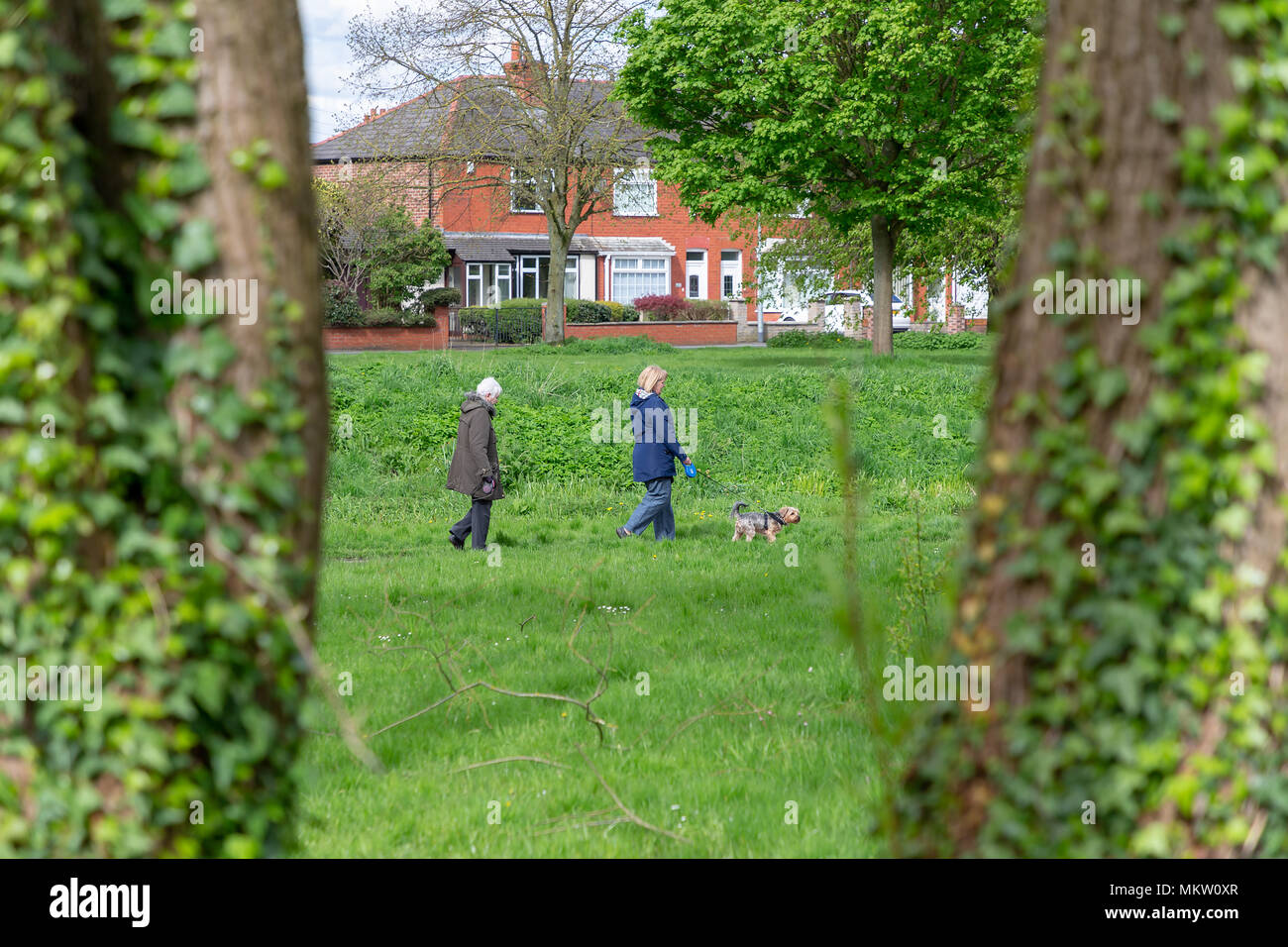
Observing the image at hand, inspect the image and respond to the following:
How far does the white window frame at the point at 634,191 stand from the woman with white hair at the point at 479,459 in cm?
2486

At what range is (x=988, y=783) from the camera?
2.82m

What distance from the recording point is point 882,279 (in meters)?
32.2

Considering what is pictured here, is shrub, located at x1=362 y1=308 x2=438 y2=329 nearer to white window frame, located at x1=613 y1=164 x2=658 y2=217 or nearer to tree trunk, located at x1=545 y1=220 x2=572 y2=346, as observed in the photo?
tree trunk, located at x1=545 y1=220 x2=572 y2=346

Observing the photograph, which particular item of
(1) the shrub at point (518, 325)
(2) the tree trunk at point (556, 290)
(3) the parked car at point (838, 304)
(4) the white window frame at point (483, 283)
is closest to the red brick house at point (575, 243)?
(4) the white window frame at point (483, 283)

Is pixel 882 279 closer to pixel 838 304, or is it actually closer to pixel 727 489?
pixel 838 304

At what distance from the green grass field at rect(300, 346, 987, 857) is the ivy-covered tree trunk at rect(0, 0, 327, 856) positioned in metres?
0.50

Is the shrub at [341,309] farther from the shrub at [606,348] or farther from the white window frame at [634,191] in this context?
the white window frame at [634,191]

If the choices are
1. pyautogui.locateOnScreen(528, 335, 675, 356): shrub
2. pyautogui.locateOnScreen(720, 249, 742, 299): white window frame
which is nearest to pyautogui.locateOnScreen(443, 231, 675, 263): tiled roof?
pyautogui.locateOnScreen(720, 249, 742, 299): white window frame

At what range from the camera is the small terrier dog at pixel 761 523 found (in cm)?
1209

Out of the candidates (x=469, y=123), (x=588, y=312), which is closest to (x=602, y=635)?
(x=469, y=123)

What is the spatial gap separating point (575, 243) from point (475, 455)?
39.7 m

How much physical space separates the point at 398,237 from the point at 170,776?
38.1 metres
